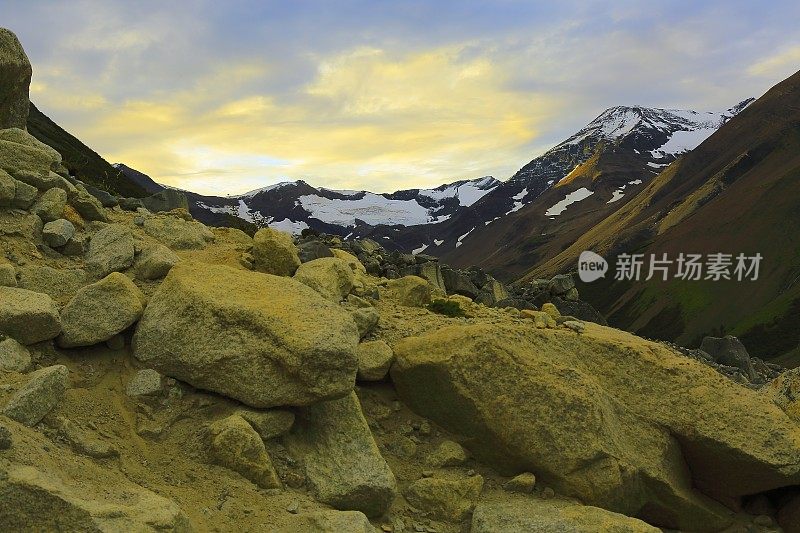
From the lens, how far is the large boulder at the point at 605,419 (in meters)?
10.8

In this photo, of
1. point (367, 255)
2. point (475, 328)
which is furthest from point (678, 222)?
point (475, 328)

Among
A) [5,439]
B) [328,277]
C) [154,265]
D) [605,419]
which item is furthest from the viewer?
[328,277]

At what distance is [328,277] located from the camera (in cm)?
1444

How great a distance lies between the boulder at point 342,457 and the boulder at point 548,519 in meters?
1.61

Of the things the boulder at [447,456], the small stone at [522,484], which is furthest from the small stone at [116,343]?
the small stone at [522,484]

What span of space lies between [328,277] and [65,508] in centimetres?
848

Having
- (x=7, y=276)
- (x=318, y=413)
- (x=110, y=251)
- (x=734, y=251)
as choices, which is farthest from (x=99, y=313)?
(x=734, y=251)

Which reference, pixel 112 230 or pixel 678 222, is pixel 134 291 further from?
pixel 678 222

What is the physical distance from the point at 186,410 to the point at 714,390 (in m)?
10.0

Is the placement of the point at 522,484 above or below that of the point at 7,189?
below

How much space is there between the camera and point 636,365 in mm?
12375

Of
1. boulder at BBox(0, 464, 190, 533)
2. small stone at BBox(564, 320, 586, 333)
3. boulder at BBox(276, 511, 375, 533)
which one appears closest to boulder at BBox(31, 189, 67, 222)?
boulder at BBox(0, 464, 190, 533)

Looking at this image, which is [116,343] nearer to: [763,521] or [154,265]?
[154,265]

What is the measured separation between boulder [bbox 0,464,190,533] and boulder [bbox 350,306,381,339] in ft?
19.8
